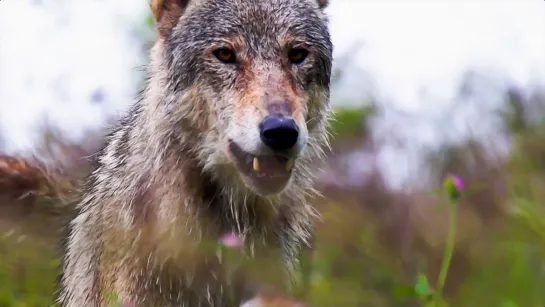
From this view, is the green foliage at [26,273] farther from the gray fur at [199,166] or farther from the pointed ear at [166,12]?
the pointed ear at [166,12]

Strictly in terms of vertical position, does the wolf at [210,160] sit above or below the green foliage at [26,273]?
above

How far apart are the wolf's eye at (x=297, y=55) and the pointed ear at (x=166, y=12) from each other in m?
0.71

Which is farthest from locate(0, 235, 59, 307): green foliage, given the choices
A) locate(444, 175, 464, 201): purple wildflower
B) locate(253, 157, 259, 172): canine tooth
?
locate(444, 175, 464, 201): purple wildflower

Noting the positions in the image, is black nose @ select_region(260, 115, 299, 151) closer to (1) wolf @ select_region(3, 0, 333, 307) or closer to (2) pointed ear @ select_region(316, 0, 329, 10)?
(1) wolf @ select_region(3, 0, 333, 307)

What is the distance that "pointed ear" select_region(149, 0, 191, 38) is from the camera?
4.24m

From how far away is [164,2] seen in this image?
4.27 meters

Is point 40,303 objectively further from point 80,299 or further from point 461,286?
point 461,286

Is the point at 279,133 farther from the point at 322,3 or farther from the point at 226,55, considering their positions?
the point at 322,3

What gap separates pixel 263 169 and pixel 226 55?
704 mm

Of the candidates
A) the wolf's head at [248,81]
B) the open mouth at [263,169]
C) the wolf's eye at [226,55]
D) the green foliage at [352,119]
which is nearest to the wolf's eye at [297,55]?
the wolf's head at [248,81]

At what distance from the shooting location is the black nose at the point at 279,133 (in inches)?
132

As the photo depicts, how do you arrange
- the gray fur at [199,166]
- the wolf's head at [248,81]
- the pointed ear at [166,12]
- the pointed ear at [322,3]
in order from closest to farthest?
the wolf's head at [248,81] → the gray fur at [199,166] → the pointed ear at [166,12] → the pointed ear at [322,3]

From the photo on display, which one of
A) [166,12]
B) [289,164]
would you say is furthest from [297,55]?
[166,12]

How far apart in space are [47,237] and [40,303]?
54cm
